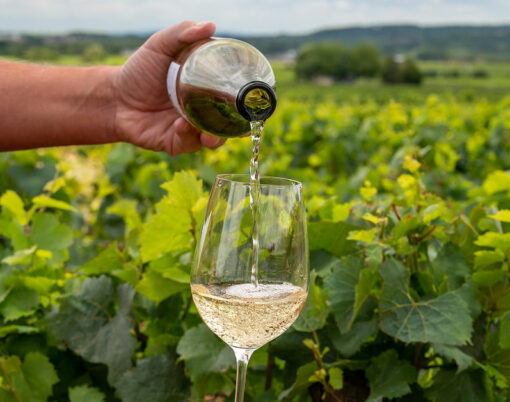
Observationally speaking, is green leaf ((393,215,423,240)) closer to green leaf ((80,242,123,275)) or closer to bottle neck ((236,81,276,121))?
bottle neck ((236,81,276,121))

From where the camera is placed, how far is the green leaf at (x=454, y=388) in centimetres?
147

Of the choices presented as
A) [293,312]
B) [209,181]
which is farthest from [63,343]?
[209,181]

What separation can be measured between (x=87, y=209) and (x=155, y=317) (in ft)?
10.6

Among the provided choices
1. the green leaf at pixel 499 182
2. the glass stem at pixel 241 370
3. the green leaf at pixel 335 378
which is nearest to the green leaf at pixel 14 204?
the glass stem at pixel 241 370

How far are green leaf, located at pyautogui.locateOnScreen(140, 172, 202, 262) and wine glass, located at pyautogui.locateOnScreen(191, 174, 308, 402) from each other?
0.30 metres

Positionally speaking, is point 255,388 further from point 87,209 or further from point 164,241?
point 87,209

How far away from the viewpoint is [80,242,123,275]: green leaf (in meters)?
1.85

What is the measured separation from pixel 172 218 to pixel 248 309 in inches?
18.4

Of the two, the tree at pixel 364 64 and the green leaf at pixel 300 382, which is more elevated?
the green leaf at pixel 300 382

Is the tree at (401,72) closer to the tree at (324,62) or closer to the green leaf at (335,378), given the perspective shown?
the tree at (324,62)

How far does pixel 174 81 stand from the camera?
1.88 meters

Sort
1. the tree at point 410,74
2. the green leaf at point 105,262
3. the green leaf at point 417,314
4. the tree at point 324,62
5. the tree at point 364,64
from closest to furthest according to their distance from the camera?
the green leaf at point 417,314 < the green leaf at point 105,262 < the tree at point 410,74 < the tree at point 324,62 < the tree at point 364,64

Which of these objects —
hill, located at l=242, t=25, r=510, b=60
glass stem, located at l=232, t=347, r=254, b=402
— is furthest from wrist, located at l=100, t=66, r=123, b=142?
hill, located at l=242, t=25, r=510, b=60

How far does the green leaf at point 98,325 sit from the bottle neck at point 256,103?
616 mm
